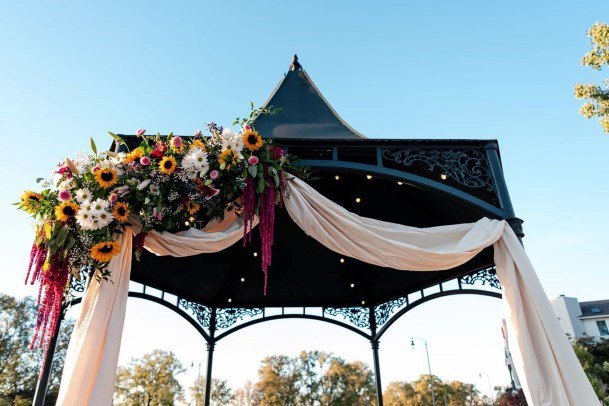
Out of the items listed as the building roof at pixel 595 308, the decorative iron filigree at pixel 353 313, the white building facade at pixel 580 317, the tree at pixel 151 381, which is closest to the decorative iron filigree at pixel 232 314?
the decorative iron filigree at pixel 353 313

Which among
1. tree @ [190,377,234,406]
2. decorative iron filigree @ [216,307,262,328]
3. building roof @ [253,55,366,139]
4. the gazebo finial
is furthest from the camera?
tree @ [190,377,234,406]

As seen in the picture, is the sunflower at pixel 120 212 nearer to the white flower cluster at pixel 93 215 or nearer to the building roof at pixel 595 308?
the white flower cluster at pixel 93 215

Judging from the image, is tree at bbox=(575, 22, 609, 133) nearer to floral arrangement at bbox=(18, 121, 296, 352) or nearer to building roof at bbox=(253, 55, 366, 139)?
building roof at bbox=(253, 55, 366, 139)

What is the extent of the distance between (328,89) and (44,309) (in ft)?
15.5

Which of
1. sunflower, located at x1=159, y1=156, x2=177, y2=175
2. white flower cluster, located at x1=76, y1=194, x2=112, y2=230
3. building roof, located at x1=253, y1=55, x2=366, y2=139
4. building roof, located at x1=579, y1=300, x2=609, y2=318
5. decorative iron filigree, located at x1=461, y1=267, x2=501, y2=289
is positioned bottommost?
white flower cluster, located at x1=76, y1=194, x2=112, y2=230

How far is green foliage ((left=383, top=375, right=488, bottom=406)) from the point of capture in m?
34.6

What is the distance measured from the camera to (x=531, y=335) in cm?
305

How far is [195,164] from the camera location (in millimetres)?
3059

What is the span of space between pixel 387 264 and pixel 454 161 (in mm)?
1208

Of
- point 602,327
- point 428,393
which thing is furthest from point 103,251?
point 602,327

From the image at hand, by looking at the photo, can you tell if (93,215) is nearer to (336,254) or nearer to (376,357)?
(336,254)

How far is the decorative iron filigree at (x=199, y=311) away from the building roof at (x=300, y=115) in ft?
11.6

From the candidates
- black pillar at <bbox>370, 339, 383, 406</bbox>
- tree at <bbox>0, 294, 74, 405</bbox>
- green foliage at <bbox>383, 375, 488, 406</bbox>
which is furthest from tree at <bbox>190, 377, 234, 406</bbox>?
black pillar at <bbox>370, 339, 383, 406</bbox>

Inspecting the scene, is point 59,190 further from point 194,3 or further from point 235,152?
point 194,3
